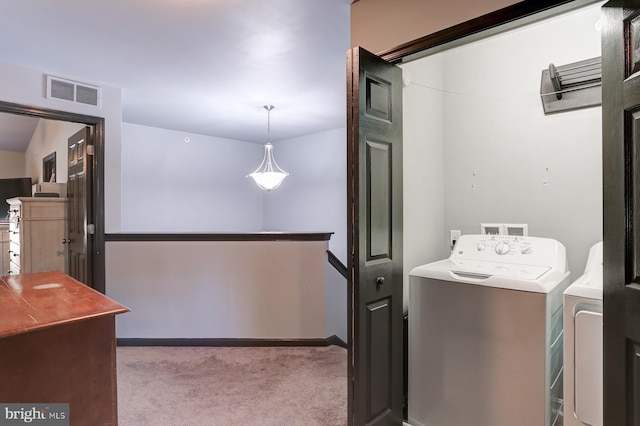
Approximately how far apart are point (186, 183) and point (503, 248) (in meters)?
4.86

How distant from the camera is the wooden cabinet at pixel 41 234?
149 inches

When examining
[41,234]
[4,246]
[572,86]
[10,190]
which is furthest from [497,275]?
[10,190]

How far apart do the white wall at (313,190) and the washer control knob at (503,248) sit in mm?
3286

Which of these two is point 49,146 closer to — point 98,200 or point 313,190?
point 98,200

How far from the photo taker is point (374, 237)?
1803 millimetres

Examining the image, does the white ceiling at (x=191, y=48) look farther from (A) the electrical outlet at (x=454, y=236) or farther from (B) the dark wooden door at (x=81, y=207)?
(A) the electrical outlet at (x=454, y=236)

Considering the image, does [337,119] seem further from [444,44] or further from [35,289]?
[35,289]

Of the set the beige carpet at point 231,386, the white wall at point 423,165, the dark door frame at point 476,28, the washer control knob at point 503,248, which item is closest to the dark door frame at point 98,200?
the beige carpet at point 231,386

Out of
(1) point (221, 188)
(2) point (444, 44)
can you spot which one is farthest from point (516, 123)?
(1) point (221, 188)

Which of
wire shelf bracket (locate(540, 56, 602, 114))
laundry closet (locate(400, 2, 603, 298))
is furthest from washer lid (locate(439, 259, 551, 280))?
wire shelf bracket (locate(540, 56, 602, 114))

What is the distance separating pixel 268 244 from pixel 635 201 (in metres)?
2.70

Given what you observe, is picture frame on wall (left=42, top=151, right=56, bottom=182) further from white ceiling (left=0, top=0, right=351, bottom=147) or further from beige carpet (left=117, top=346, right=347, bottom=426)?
beige carpet (left=117, top=346, right=347, bottom=426)

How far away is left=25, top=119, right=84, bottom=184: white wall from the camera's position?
4389 mm

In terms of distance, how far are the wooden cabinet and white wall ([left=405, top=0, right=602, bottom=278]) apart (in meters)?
3.82
